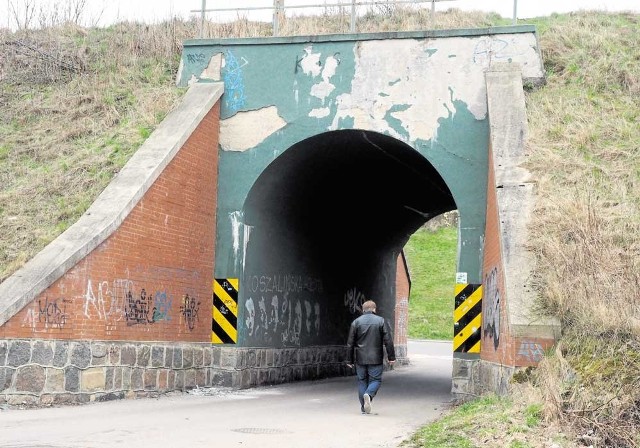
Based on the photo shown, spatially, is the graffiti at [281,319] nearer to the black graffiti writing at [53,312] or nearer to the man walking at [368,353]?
the man walking at [368,353]

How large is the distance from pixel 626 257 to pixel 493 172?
3.16 m

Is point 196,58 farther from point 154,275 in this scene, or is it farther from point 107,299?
point 107,299

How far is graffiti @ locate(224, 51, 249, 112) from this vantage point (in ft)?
54.1

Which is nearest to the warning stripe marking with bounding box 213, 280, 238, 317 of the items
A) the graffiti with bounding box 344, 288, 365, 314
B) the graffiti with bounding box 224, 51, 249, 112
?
the graffiti with bounding box 224, 51, 249, 112

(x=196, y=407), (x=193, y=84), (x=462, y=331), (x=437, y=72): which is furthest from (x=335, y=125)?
(x=196, y=407)

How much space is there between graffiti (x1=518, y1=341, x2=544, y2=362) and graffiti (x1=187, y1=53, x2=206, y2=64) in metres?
9.18

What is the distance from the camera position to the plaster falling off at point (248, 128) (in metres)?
16.2

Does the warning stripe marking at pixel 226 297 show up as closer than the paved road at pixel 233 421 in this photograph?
No

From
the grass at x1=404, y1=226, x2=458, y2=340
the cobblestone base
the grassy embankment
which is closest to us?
the grassy embankment

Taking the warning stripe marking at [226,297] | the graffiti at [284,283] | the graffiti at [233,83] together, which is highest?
the graffiti at [233,83]

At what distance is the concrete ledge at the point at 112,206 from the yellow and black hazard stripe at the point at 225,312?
8.78 feet

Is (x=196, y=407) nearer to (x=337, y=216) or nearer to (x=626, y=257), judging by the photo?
(x=626, y=257)

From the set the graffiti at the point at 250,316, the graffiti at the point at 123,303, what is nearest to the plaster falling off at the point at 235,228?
the graffiti at the point at 250,316

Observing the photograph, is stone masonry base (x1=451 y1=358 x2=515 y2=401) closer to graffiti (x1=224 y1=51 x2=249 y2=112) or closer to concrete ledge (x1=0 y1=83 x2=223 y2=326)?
concrete ledge (x1=0 y1=83 x2=223 y2=326)
